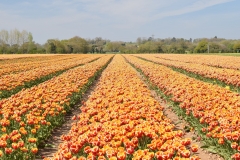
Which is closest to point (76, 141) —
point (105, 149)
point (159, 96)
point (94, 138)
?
point (94, 138)

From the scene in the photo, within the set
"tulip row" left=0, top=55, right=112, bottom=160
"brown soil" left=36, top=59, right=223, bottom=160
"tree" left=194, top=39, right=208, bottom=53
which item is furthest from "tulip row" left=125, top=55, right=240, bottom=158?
"tree" left=194, top=39, right=208, bottom=53

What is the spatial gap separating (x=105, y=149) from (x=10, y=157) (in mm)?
2404

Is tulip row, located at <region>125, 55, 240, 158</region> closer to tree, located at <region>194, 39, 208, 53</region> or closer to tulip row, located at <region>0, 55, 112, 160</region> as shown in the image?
tulip row, located at <region>0, 55, 112, 160</region>

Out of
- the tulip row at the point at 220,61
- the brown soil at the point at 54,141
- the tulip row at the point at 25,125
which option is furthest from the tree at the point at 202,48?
the brown soil at the point at 54,141

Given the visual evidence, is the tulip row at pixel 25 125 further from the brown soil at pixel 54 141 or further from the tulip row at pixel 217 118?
the tulip row at pixel 217 118

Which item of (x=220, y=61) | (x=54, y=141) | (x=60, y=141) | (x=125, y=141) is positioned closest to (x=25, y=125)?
(x=54, y=141)

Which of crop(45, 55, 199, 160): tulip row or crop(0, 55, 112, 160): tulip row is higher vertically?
crop(45, 55, 199, 160): tulip row

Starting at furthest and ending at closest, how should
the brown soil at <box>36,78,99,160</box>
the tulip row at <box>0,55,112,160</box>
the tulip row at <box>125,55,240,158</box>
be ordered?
the brown soil at <box>36,78,99,160</box> < the tulip row at <box>0,55,112,160</box> < the tulip row at <box>125,55,240,158</box>

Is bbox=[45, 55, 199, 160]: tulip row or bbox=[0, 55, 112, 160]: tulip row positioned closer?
bbox=[45, 55, 199, 160]: tulip row

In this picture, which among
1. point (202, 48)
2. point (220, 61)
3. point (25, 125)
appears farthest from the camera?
point (202, 48)

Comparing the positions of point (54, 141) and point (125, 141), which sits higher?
point (125, 141)

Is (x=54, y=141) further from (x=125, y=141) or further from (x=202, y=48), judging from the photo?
(x=202, y=48)

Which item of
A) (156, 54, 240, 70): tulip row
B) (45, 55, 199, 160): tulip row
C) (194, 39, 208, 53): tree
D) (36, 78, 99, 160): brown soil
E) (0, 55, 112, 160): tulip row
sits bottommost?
(36, 78, 99, 160): brown soil

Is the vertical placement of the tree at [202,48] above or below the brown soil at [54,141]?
above
